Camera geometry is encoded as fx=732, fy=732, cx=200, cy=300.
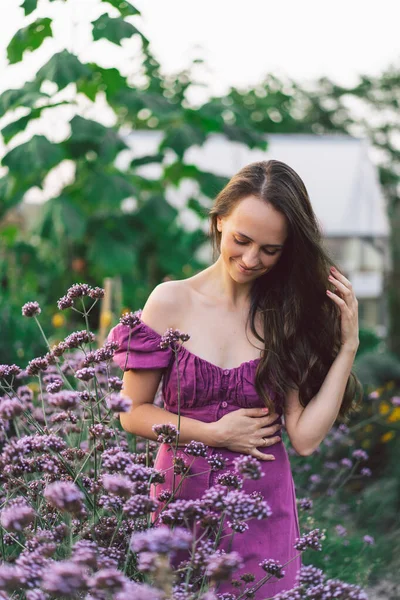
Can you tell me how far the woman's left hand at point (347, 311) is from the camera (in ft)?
7.46

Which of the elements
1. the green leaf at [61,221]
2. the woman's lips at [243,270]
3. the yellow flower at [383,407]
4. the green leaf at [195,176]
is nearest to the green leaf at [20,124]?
the green leaf at [61,221]

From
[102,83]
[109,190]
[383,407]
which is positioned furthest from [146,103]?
[383,407]

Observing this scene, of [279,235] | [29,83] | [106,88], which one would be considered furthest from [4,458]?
[106,88]

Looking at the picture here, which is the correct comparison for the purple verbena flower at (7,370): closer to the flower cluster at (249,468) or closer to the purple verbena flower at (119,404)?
the purple verbena flower at (119,404)

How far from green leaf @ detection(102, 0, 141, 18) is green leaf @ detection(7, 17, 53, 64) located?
47cm

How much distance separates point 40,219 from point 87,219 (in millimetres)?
544

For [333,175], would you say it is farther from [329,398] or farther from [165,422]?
[165,422]

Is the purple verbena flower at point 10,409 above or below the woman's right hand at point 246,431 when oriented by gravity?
above

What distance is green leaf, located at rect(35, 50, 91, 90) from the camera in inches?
196

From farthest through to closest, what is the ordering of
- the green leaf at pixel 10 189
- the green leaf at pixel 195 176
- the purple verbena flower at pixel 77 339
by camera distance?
1. the green leaf at pixel 195 176
2. the green leaf at pixel 10 189
3. the purple verbena flower at pixel 77 339

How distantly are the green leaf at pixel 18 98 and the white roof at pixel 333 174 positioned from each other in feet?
24.6

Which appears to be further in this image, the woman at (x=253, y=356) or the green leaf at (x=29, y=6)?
the green leaf at (x=29, y=6)

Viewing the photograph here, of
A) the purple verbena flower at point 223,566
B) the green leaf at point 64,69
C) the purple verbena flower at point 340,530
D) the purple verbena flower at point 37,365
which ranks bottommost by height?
the purple verbena flower at point 340,530

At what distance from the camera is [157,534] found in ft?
3.72
